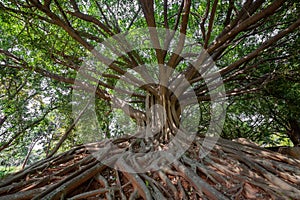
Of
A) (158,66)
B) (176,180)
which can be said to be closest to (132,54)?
(158,66)

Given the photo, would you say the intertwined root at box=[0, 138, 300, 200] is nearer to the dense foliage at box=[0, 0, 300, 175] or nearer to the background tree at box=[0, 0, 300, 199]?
the background tree at box=[0, 0, 300, 199]

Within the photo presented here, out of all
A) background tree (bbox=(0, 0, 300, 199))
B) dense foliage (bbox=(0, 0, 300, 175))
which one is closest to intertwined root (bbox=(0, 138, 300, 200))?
background tree (bbox=(0, 0, 300, 199))

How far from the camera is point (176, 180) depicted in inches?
84.2

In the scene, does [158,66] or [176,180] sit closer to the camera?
[176,180]

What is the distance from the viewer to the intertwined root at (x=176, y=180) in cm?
180

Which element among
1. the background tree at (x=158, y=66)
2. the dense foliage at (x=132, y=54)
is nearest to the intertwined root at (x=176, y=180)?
the background tree at (x=158, y=66)

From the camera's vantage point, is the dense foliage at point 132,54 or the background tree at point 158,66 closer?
the background tree at point 158,66

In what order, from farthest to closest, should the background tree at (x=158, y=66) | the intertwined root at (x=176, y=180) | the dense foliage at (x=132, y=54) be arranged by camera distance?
the dense foliage at (x=132, y=54), the background tree at (x=158, y=66), the intertwined root at (x=176, y=180)

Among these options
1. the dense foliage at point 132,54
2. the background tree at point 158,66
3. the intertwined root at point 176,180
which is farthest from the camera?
the dense foliage at point 132,54

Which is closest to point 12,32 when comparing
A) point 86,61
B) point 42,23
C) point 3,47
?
point 3,47

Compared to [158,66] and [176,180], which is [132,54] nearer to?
[158,66]

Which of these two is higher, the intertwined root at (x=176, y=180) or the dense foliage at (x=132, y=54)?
the dense foliage at (x=132, y=54)

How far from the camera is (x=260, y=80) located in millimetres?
4113

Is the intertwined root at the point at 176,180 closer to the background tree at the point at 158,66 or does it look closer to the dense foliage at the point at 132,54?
the background tree at the point at 158,66
